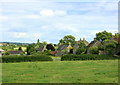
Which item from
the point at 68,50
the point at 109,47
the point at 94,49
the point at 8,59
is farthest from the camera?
the point at 68,50

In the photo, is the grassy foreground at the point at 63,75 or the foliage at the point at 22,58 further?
the foliage at the point at 22,58

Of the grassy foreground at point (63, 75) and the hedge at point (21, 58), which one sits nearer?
the grassy foreground at point (63, 75)

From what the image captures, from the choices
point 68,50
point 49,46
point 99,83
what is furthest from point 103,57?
point 49,46

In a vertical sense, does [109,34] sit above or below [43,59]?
above

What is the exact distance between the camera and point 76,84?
10180mm

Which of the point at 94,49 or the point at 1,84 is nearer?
the point at 1,84

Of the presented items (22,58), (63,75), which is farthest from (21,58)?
(63,75)

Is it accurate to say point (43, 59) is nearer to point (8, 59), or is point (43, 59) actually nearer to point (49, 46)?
point (8, 59)

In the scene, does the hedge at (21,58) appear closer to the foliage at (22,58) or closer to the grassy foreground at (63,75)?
the foliage at (22,58)

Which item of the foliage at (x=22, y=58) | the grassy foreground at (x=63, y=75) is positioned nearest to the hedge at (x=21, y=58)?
the foliage at (x=22, y=58)

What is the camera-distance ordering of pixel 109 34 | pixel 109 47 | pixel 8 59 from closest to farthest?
pixel 8 59 < pixel 109 47 < pixel 109 34

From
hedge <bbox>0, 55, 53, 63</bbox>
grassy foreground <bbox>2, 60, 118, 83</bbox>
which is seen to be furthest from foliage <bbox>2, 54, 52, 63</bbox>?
grassy foreground <bbox>2, 60, 118, 83</bbox>

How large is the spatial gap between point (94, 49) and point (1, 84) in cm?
4511

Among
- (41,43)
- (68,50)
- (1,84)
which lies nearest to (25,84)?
(1,84)
